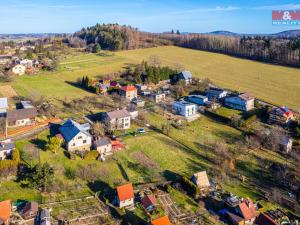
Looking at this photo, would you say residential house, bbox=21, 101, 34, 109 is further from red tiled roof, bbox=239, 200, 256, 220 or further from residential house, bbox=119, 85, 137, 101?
red tiled roof, bbox=239, 200, 256, 220

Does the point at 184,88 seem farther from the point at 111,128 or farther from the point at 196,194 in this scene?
the point at 196,194

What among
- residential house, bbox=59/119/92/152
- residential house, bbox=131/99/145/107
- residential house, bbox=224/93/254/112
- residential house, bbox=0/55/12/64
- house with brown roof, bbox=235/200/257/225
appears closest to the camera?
house with brown roof, bbox=235/200/257/225

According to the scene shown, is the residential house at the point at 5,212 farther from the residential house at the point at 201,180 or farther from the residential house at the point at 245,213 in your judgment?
the residential house at the point at 245,213

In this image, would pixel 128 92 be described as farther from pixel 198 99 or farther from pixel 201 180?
pixel 201 180

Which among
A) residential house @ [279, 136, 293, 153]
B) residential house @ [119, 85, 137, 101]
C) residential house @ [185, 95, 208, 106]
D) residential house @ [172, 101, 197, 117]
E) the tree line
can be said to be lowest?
residential house @ [279, 136, 293, 153]

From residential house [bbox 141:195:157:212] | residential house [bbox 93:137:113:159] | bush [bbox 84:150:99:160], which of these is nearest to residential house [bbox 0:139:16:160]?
bush [bbox 84:150:99:160]
